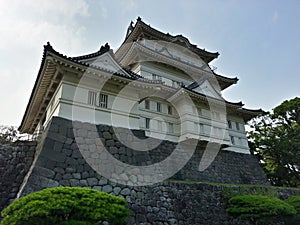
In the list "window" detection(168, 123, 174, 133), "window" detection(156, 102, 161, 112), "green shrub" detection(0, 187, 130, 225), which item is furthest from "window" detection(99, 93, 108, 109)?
"window" detection(168, 123, 174, 133)

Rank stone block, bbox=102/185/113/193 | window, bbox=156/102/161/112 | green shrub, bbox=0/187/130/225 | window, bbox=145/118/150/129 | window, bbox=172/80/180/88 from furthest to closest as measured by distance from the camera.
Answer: window, bbox=172/80/180/88 → window, bbox=156/102/161/112 → window, bbox=145/118/150/129 → stone block, bbox=102/185/113/193 → green shrub, bbox=0/187/130/225

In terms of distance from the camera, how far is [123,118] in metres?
10.3

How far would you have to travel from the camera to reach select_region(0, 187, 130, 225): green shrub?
448 cm

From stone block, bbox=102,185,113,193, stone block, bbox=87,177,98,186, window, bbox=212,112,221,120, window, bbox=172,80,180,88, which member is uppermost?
window, bbox=172,80,180,88

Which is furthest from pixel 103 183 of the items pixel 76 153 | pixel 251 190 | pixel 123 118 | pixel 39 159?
pixel 251 190

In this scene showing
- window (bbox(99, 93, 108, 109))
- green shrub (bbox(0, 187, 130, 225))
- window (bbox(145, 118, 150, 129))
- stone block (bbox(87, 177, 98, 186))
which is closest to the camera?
green shrub (bbox(0, 187, 130, 225))

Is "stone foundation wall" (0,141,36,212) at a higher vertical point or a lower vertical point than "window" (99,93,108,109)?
lower

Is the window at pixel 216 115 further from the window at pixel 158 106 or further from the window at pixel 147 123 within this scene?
the window at pixel 147 123

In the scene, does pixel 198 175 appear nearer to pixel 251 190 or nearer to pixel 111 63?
pixel 251 190

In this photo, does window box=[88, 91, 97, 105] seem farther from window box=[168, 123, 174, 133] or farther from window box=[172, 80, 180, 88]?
window box=[172, 80, 180, 88]

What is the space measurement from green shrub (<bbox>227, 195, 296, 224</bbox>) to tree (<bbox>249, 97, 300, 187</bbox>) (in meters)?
14.4

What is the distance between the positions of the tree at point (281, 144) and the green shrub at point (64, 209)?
21.5 metres

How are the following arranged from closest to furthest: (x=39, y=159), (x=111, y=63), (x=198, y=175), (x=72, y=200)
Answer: (x=72, y=200), (x=39, y=159), (x=111, y=63), (x=198, y=175)

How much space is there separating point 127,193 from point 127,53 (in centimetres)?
1467
